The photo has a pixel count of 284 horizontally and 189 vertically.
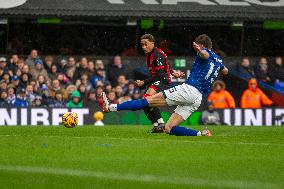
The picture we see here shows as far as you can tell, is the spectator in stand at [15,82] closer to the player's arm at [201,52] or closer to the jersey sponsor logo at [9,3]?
the jersey sponsor logo at [9,3]

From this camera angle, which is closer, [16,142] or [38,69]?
[16,142]

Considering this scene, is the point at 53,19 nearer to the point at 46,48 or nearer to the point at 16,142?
the point at 46,48

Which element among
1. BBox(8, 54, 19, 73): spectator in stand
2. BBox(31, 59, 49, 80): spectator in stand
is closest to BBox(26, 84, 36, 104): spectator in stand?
BBox(31, 59, 49, 80): spectator in stand

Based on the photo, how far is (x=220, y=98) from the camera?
27938 mm

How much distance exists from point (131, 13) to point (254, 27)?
4.59m

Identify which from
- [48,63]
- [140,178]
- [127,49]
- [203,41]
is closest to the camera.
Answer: [140,178]

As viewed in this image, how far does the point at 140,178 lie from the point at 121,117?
17151 mm

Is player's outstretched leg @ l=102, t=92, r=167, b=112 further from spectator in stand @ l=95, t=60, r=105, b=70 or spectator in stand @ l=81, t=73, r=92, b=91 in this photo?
spectator in stand @ l=95, t=60, r=105, b=70

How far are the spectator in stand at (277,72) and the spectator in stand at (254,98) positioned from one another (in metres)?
1.28

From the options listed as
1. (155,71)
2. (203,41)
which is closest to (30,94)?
(155,71)

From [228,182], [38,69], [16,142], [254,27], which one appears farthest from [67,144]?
[254,27]

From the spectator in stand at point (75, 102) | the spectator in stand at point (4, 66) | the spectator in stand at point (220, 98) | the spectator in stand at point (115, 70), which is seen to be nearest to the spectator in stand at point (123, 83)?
the spectator in stand at point (115, 70)

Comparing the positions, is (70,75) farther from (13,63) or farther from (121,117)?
(121,117)

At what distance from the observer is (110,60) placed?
29.3 meters
